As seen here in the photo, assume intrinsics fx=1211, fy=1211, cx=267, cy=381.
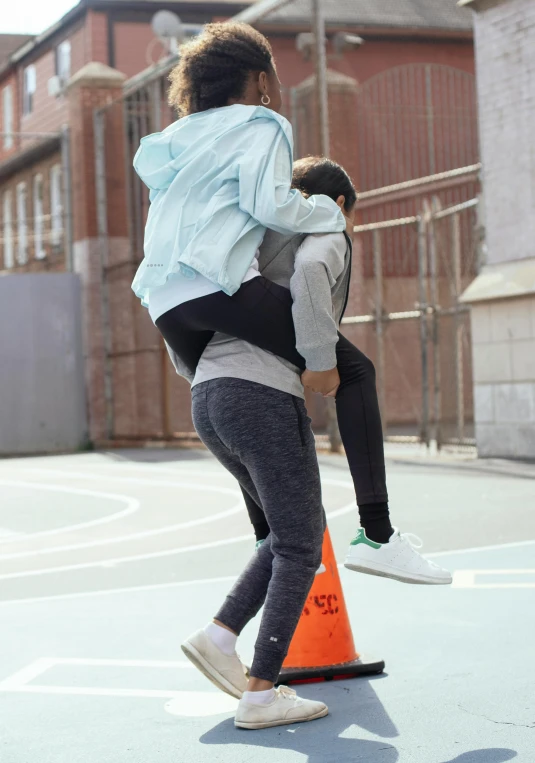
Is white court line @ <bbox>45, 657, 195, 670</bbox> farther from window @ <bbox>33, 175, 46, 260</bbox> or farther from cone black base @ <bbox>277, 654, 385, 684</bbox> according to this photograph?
window @ <bbox>33, 175, 46, 260</bbox>

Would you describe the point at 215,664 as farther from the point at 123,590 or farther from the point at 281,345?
the point at 123,590

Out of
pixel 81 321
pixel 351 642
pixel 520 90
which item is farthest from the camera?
pixel 81 321

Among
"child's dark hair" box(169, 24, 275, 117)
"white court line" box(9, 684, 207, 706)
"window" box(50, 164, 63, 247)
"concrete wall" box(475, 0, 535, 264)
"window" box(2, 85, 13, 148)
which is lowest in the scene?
"white court line" box(9, 684, 207, 706)

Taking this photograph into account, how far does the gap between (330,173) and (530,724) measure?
1.77 m

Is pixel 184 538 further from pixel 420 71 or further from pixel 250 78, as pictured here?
pixel 420 71

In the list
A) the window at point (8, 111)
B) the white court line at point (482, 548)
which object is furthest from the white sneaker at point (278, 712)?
the window at point (8, 111)

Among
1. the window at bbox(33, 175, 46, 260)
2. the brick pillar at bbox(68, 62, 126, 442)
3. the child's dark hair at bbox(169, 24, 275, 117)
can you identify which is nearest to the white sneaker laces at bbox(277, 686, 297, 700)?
the child's dark hair at bbox(169, 24, 275, 117)

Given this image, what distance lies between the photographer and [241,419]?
3.48 metres

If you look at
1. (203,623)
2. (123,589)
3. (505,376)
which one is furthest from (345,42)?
(203,623)

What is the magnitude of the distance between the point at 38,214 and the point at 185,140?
2837 centimetres

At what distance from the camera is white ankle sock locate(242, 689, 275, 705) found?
366cm

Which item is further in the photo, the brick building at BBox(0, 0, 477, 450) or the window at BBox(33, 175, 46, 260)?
the window at BBox(33, 175, 46, 260)

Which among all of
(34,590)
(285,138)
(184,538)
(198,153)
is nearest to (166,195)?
(198,153)

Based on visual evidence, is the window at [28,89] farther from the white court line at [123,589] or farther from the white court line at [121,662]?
the white court line at [121,662]
